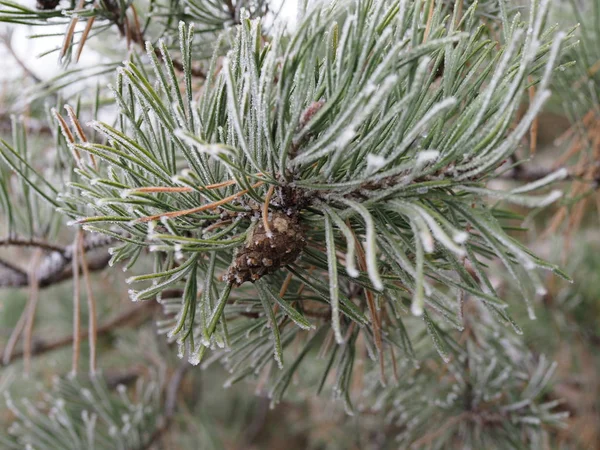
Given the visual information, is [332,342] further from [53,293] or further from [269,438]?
[269,438]

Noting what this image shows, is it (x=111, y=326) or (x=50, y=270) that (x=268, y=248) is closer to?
(x=50, y=270)

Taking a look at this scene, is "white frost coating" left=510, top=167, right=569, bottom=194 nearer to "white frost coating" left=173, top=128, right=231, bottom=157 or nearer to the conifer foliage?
the conifer foliage

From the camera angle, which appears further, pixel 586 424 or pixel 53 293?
pixel 53 293

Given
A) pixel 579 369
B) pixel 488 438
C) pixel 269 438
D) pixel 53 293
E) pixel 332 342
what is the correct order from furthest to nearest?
1. pixel 269 438
2. pixel 53 293
3. pixel 579 369
4. pixel 488 438
5. pixel 332 342

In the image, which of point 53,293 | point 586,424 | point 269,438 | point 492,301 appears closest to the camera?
point 492,301

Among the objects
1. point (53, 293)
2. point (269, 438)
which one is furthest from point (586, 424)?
point (53, 293)

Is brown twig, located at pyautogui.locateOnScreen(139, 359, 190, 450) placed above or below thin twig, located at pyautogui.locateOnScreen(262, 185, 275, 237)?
below

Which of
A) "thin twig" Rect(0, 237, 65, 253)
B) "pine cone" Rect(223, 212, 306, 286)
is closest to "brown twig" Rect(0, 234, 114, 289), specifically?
"thin twig" Rect(0, 237, 65, 253)

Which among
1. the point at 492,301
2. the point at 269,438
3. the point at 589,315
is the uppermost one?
the point at 492,301
